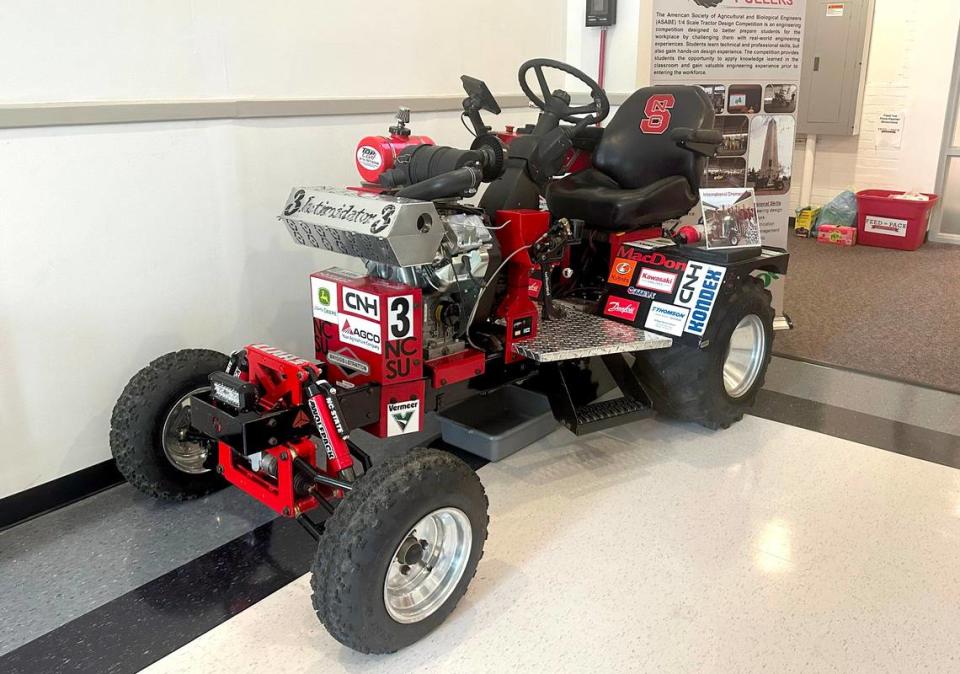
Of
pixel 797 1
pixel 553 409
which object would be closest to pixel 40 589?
pixel 553 409

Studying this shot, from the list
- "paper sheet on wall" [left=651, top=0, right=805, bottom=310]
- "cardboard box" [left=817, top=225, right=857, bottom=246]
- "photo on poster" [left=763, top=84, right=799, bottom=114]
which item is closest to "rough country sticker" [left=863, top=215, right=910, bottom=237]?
"cardboard box" [left=817, top=225, right=857, bottom=246]

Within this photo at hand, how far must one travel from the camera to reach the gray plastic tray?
113 inches

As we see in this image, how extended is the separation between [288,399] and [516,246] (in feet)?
2.93

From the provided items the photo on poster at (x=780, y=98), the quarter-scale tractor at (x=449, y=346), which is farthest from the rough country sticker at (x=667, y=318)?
the photo on poster at (x=780, y=98)

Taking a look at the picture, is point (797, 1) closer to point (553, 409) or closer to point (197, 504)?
point (553, 409)

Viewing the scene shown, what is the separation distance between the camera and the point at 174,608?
207 centimetres

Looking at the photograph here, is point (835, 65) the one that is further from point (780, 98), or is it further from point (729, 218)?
point (729, 218)

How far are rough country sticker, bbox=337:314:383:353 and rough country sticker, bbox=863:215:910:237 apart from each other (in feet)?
17.2

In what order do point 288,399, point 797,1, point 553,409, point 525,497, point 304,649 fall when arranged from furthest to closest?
point 797,1, point 553,409, point 525,497, point 288,399, point 304,649

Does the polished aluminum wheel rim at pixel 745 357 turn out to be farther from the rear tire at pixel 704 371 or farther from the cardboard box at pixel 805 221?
the cardboard box at pixel 805 221

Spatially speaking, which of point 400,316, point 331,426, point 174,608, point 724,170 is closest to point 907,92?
point 724,170

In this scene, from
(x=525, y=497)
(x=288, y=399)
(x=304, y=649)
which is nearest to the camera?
(x=304, y=649)

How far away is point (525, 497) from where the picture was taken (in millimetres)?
2621

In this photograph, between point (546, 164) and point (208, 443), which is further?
point (546, 164)
